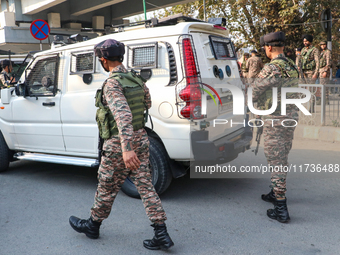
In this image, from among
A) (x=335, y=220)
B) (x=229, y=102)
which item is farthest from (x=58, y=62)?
(x=335, y=220)

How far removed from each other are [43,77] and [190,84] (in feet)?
7.57

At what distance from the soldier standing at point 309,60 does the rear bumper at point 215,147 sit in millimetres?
5782

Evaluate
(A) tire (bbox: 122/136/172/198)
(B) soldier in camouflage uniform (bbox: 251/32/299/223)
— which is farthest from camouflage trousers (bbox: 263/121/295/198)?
(A) tire (bbox: 122/136/172/198)

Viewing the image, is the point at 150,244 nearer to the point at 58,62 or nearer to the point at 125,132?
the point at 125,132

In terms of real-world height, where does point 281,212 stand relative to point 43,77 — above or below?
below

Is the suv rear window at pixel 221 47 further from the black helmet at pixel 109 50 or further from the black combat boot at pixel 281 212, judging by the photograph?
the black combat boot at pixel 281 212

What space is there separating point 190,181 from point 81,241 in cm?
212

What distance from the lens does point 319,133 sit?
7609mm

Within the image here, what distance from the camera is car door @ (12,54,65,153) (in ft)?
15.9

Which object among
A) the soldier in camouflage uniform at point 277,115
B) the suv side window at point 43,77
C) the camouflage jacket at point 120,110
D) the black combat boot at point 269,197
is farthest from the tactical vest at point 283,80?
the suv side window at point 43,77

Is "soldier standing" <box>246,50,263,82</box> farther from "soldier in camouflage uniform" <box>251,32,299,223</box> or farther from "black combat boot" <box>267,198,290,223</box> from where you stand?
"black combat boot" <box>267,198,290,223</box>

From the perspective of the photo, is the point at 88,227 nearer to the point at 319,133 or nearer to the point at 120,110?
the point at 120,110

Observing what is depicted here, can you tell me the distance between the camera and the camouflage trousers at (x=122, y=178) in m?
2.97

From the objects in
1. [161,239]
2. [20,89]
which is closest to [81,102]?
[20,89]
